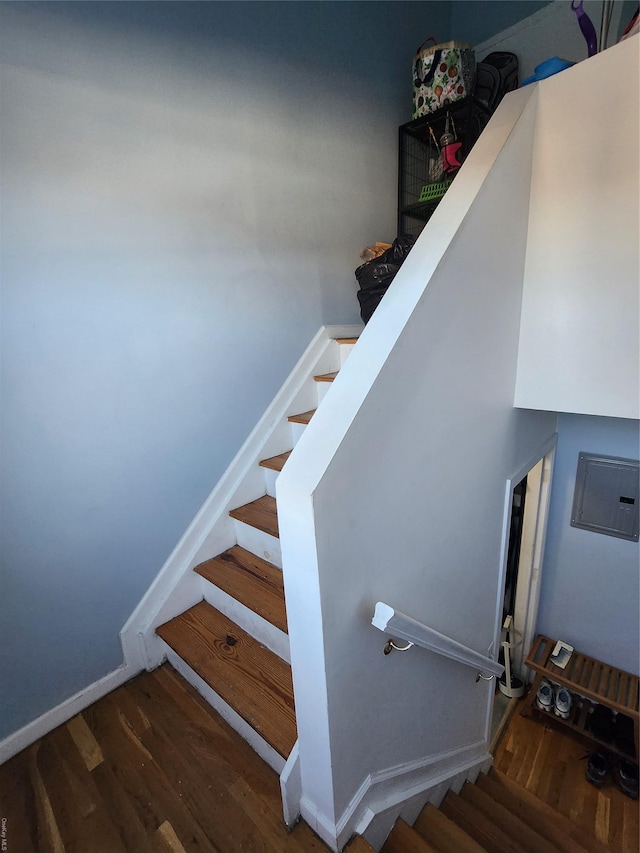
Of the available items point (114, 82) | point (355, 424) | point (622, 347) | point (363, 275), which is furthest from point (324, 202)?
point (355, 424)

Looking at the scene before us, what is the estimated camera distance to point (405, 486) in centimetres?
88

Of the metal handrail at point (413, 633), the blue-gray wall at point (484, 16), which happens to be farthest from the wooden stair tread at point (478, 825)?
the blue-gray wall at point (484, 16)

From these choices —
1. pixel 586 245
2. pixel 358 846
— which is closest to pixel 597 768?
pixel 358 846

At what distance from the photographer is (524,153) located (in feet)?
3.61

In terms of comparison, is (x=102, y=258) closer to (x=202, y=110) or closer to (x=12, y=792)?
(x=202, y=110)

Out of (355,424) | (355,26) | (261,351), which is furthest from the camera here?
(355,26)

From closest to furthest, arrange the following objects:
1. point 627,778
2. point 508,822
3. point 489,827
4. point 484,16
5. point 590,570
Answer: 1. point 489,827
2. point 508,822
3. point 627,778
4. point 590,570
5. point 484,16

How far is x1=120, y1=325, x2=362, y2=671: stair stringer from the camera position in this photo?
149 centimetres

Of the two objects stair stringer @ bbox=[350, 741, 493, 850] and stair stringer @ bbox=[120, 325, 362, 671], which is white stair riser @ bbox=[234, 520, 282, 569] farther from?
stair stringer @ bbox=[350, 741, 493, 850]

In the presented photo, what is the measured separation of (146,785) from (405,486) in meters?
1.30

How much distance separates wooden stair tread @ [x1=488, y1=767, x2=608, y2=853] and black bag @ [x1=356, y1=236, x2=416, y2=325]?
250 centimetres

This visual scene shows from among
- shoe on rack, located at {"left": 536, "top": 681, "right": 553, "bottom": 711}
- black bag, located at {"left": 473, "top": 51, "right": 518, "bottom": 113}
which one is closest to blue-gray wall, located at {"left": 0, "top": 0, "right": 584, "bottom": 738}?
black bag, located at {"left": 473, "top": 51, "right": 518, "bottom": 113}

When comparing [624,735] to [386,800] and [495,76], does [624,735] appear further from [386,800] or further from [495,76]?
[495,76]

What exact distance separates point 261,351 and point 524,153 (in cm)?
118
